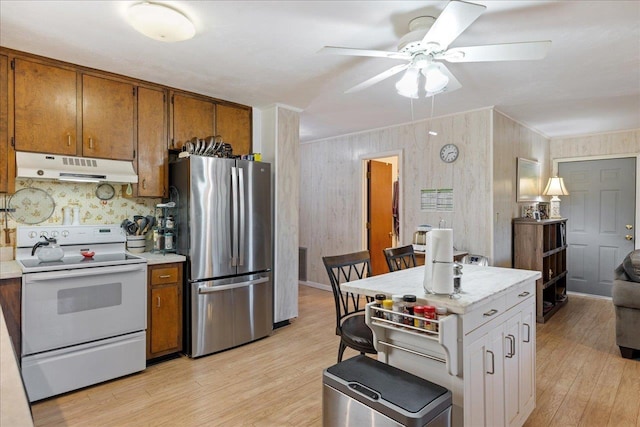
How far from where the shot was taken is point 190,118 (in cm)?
347

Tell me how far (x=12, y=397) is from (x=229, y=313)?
8.31 feet

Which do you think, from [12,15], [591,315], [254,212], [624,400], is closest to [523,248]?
[591,315]

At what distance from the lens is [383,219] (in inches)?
224

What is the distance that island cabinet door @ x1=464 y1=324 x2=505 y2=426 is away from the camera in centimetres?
155

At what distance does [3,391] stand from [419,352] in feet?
4.77

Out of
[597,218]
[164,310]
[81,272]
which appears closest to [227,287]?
[164,310]

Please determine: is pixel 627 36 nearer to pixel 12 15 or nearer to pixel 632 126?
pixel 632 126

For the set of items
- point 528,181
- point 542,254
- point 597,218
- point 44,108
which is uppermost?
point 44,108

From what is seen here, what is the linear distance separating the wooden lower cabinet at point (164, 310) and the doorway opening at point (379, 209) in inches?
114

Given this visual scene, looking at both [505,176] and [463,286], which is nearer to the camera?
[463,286]

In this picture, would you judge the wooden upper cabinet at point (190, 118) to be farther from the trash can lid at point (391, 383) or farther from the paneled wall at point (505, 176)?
the paneled wall at point (505, 176)

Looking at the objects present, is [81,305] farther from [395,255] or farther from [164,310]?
[395,255]

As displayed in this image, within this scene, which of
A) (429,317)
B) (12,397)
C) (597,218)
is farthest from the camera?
(597,218)

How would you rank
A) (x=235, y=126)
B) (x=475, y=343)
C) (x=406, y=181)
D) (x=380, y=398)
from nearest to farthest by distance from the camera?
(x=380, y=398) < (x=475, y=343) < (x=235, y=126) < (x=406, y=181)
